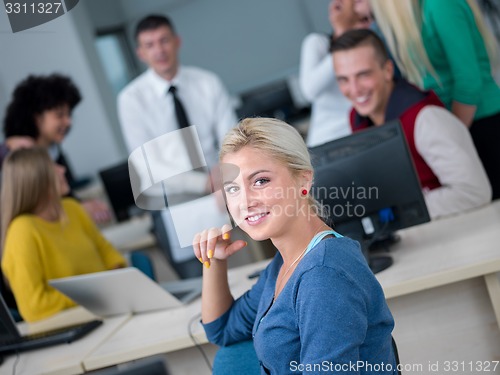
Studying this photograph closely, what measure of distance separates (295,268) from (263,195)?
0.17 metres

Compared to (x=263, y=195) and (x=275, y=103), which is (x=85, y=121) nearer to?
(x=275, y=103)

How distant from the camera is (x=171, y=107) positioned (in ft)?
12.6

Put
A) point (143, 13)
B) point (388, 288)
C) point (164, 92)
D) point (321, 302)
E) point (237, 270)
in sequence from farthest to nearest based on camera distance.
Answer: point (143, 13)
point (164, 92)
point (237, 270)
point (388, 288)
point (321, 302)

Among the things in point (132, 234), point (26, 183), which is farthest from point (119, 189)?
point (26, 183)

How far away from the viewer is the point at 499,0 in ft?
13.3

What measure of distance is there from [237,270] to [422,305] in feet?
2.71

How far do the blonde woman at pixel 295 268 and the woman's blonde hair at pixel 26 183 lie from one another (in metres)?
1.29

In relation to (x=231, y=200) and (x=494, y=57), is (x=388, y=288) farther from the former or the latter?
(x=494, y=57)

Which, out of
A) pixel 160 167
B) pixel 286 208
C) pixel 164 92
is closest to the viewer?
pixel 286 208

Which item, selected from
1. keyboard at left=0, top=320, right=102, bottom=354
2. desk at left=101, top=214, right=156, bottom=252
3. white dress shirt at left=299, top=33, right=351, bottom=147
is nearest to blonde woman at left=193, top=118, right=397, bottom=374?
keyboard at left=0, top=320, right=102, bottom=354

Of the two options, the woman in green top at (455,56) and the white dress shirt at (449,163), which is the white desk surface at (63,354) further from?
the woman in green top at (455,56)

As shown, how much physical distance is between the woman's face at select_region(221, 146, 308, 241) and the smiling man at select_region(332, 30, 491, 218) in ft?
3.29

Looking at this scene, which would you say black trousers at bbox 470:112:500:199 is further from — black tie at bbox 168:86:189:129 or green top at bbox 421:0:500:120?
black tie at bbox 168:86:189:129

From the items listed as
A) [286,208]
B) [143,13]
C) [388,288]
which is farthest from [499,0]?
[143,13]
